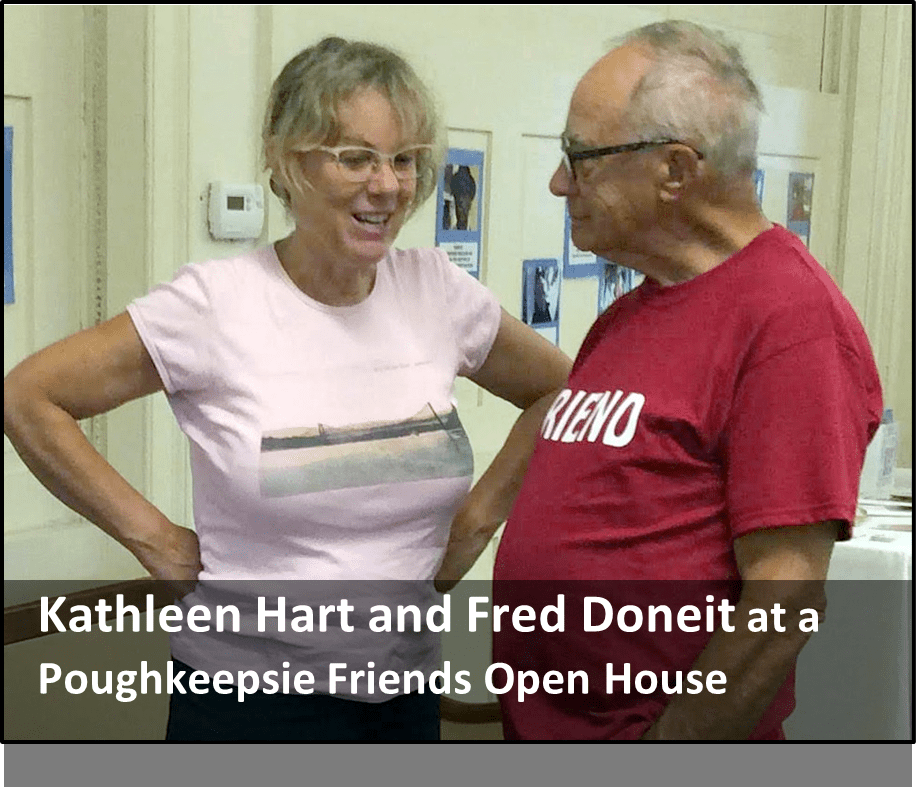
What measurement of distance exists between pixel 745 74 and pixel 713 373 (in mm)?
258

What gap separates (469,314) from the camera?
124 cm

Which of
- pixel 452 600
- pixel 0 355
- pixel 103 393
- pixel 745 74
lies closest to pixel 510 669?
pixel 103 393

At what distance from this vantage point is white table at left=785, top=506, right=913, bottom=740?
76.8 inches

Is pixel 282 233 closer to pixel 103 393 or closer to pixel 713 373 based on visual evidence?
pixel 103 393

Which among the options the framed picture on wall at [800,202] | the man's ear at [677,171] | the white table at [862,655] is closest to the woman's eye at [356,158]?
the man's ear at [677,171]

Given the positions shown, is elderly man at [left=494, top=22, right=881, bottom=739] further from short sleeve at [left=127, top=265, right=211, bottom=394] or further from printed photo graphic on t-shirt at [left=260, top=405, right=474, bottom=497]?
short sleeve at [left=127, top=265, right=211, bottom=394]

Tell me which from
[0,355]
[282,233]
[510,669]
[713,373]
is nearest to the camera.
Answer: [713,373]

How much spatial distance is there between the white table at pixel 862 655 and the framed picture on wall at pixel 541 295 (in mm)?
623

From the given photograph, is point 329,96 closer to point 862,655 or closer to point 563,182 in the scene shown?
point 563,182

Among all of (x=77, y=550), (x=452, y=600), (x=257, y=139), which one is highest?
(x=257, y=139)

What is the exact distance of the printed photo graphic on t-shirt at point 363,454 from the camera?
43.3 inches

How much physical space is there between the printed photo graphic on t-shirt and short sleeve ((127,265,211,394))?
98 millimetres

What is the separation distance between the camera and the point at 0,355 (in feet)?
4.40

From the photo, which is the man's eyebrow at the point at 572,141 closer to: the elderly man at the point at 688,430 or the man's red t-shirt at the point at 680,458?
the elderly man at the point at 688,430
